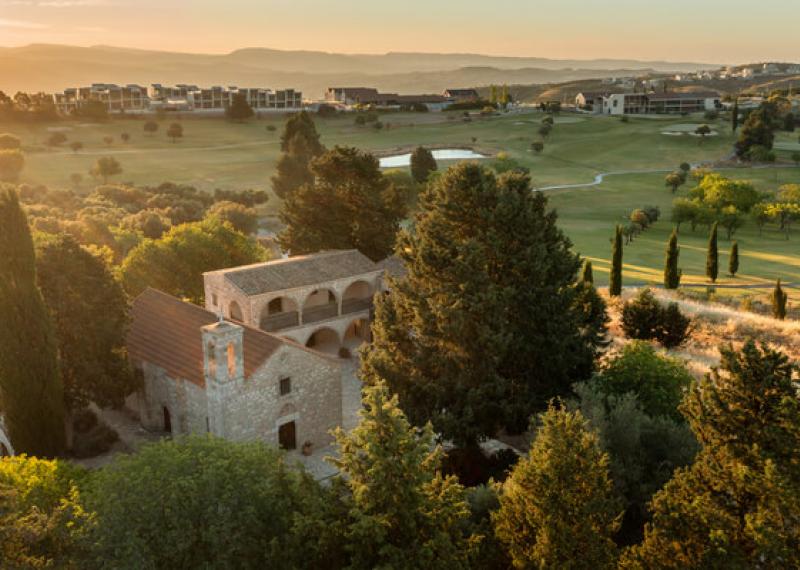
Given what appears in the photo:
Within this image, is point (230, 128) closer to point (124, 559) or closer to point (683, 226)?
point (683, 226)

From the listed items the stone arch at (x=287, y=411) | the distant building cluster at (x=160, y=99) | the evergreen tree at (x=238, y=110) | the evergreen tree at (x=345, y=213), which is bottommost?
the stone arch at (x=287, y=411)

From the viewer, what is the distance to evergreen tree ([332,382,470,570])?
49.9 feet

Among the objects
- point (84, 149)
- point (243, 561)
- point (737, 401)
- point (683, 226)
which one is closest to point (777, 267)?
point (683, 226)

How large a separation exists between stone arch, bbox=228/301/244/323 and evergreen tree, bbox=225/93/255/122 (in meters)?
117

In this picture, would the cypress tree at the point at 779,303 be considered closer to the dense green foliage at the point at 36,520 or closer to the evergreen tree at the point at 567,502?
the evergreen tree at the point at 567,502

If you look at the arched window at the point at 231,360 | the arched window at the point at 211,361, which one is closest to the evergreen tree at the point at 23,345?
the arched window at the point at 211,361

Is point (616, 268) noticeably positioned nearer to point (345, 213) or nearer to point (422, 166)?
point (345, 213)

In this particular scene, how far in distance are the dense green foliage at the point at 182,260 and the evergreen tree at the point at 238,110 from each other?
104738mm

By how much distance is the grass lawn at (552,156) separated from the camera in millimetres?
68938

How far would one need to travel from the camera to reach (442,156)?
4744 inches

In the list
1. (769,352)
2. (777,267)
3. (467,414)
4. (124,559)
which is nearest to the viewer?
(769,352)

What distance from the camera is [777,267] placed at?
6131 centimetres

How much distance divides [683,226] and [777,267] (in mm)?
22703

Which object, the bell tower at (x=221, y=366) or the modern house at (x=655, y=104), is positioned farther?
the modern house at (x=655, y=104)
